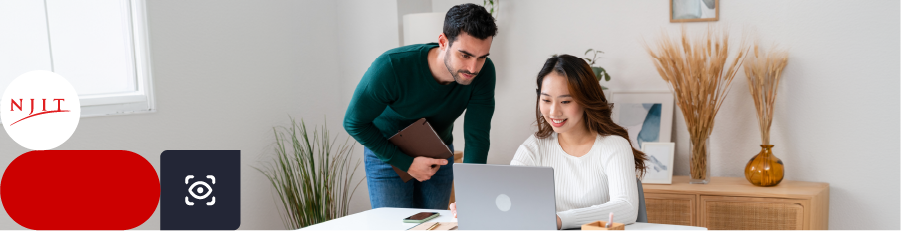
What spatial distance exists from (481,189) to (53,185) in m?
1.82

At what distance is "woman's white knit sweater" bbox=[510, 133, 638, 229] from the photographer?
5.46 feet

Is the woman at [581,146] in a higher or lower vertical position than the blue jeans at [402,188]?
higher

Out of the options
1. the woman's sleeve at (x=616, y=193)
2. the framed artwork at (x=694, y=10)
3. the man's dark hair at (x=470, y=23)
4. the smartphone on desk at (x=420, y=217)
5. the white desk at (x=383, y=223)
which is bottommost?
the white desk at (x=383, y=223)

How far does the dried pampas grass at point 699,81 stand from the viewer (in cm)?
275

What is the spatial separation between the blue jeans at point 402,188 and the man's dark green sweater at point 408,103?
108 mm

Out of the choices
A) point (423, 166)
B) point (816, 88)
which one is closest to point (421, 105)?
point (423, 166)

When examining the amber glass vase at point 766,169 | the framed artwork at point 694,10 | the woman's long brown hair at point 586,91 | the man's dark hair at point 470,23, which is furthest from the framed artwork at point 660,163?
the man's dark hair at point 470,23

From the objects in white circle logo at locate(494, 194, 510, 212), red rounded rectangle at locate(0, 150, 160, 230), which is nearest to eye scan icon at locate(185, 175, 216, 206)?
red rounded rectangle at locate(0, 150, 160, 230)

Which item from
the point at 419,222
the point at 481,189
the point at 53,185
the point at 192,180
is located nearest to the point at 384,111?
the point at 419,222

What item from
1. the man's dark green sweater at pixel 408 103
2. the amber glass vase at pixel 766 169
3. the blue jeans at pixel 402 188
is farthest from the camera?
the amber glass vase at pixel 766 169

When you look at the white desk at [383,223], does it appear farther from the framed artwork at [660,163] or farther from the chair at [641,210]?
the framed artwork at [660,163]

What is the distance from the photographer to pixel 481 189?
1.47 m

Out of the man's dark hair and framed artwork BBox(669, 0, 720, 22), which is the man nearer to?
the man's dark hair

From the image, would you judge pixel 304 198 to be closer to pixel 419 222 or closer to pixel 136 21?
pixel 136 21
